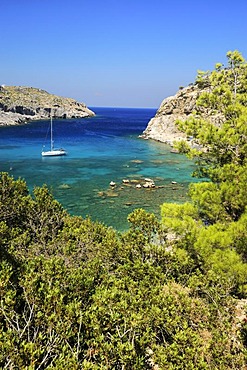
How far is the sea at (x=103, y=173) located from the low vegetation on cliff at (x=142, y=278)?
19.0 feet

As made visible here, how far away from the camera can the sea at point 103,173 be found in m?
31.6

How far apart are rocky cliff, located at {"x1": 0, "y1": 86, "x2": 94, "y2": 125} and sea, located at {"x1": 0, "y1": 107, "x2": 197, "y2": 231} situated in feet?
126

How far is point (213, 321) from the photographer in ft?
28.5

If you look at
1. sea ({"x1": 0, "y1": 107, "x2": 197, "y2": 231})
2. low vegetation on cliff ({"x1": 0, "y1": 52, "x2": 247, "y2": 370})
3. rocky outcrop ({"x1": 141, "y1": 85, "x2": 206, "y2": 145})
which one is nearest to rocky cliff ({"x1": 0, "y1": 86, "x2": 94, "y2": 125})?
sea ({"x1": 0, "y1": 107, "x2": 197, "y2": 231})

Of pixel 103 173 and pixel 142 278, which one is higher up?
pixel 142 278

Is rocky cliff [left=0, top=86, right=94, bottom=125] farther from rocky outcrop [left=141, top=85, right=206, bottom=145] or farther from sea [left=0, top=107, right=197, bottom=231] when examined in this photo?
rocky outcrop [left=141, top=85, right=206, bottom=145]

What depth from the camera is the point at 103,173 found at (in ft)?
151

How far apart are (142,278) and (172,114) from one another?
7905 cm

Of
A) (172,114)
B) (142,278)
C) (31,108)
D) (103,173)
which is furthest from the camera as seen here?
(31,108)

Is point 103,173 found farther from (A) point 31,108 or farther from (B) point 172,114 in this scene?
(A) point 31,108

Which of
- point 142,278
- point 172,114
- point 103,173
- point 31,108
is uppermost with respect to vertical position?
point 31,108

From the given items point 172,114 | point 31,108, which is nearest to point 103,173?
point 172,114

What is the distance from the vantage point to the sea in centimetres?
3159

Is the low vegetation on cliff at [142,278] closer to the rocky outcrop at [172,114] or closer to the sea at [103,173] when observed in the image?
the sea at [103,173]
